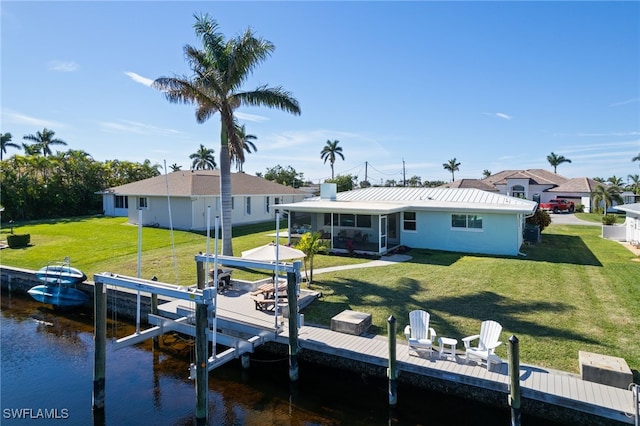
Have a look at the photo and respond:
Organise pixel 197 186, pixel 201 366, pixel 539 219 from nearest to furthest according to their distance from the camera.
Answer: pixel 201 366
pixel 539 219
pixel 197 186

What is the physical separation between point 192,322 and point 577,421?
29.5 feet

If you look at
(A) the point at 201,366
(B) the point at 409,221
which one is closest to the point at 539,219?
(B) the point at 409,221

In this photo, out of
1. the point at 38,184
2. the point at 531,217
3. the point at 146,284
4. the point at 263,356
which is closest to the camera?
the point at 146,284

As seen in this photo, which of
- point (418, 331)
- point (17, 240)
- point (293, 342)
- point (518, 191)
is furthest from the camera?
point (518, 191)

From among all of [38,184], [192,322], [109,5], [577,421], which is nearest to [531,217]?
[577,421]

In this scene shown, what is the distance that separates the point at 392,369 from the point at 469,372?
1.51m

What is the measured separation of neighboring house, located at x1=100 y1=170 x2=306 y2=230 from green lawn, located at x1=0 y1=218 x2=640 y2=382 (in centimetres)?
452

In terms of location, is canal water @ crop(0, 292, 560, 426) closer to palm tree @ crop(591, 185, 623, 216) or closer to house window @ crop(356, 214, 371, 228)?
house window @ crop(356, 214, 371, 228)

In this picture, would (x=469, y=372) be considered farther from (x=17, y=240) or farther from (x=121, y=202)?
(x=121, y=202)

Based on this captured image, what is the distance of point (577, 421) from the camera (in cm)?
673

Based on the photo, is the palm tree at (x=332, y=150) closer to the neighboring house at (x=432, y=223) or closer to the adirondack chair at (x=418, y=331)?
the neighboring house at (x=432, y=223)

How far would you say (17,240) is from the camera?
77.7ft

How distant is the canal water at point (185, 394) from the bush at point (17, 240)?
15.4 metres

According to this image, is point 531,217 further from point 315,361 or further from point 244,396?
point 244,396
